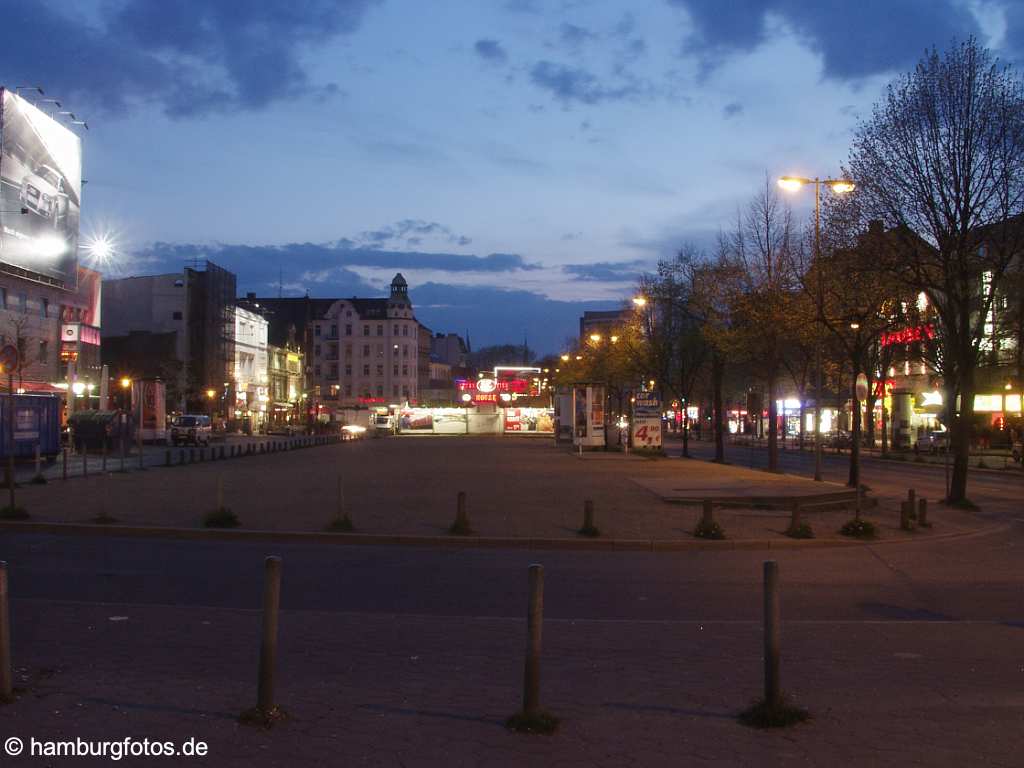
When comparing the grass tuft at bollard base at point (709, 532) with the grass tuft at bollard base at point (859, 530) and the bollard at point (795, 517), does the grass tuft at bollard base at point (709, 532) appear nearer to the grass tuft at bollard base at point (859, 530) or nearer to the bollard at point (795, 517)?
the bollard at point (795, 517)

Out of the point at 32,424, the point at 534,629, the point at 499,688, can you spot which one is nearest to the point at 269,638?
the point at 534,629

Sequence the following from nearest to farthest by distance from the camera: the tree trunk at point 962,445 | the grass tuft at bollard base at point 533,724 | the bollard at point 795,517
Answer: the grass tuft at bollard base at point 533,724
the bollard at point 795,517
the tree trunk at point 962,445

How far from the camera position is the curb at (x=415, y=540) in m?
15.9

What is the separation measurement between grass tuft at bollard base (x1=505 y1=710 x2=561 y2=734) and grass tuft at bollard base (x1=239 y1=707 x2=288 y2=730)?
1.44m

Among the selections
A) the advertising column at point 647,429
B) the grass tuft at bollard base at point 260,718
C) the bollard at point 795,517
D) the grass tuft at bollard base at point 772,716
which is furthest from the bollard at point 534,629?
the advertising column at point 647,429

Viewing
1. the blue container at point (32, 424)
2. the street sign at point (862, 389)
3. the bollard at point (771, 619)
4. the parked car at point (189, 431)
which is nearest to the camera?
the bollard at point (771, 619)

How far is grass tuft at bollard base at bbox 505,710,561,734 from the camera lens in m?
6.05

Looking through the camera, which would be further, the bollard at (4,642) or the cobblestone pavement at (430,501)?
the cobblestone pavement at (430,501)

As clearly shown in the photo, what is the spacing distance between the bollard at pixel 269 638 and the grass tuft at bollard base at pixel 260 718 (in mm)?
12

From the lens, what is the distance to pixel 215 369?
87625mm

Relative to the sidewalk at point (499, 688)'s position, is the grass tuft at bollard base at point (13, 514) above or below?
above

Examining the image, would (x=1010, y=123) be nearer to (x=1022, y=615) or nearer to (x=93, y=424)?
(x=1022, y=615)

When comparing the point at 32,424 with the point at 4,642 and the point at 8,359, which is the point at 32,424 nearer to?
the point at 8,359

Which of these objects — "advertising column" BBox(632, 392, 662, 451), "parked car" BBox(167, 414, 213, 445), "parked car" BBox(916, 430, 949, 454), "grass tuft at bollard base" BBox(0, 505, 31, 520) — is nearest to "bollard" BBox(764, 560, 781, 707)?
"grass tuft at bollard base" BBox(0, 505, 31, 520)
